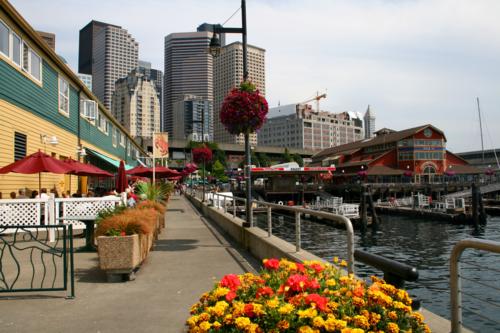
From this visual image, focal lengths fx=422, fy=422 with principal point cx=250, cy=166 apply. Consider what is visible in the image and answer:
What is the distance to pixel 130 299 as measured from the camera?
6.22 meters

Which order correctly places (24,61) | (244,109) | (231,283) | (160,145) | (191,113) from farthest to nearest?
1. (191,113)
2. (160,145)
3. (24,61)
4. (244,109)
5. (231,283)

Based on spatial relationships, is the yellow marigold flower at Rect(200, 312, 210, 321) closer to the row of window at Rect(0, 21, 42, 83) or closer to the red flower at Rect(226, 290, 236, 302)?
the red flower at Rect(226, 290, 236, 302)

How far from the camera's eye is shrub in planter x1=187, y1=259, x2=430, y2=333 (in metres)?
2.66

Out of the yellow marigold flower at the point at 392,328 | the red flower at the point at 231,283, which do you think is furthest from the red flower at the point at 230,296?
the yellow marigold flower at the point at 392,328

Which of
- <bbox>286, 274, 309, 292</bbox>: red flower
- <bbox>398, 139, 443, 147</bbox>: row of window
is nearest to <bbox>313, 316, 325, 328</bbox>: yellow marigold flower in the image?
<bbox>286, 274, 309, 292</bbox>: red flower

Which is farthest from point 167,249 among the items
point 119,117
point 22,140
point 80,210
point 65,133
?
point 119,117

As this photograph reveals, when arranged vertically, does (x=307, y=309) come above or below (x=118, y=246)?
above

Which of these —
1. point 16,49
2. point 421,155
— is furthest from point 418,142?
point 16,49

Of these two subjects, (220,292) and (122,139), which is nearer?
(220,292)

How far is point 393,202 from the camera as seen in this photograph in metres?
54.6

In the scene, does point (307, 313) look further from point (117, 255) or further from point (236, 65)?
point (236, 65)

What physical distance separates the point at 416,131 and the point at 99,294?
75.2m

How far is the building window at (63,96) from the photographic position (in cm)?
2058

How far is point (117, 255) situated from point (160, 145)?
12.4 metres
